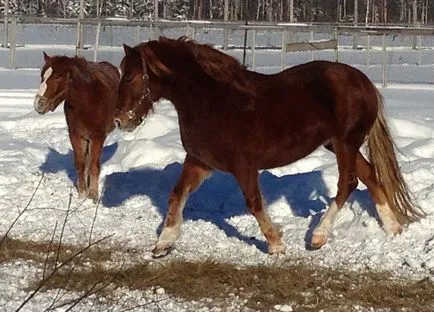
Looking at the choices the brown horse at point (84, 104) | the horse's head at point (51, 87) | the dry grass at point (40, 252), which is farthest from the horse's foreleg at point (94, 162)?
the dry grass at point (40, 252)

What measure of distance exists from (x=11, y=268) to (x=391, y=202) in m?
2.78

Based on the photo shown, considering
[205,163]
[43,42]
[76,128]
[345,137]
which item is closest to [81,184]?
[76,128]

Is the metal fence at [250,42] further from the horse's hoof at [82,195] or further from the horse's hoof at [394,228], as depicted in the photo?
the horse's hoof at [394,228]

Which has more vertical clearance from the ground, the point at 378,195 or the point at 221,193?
the point at 378,195

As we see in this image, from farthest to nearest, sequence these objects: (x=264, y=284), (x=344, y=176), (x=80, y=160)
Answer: (x=80, y=160) → (x=344, y=176) → (x=264, y=284)

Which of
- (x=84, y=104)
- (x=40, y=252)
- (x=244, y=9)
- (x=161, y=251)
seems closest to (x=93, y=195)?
(x=84, y=104)

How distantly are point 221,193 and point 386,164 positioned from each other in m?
1.84

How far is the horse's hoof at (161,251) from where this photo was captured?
5992 millimetres

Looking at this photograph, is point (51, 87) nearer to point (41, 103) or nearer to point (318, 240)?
point (41, 103)

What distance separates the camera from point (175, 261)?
5906mm

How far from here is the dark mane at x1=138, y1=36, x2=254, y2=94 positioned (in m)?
6.01

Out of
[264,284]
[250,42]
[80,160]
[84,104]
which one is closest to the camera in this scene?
[264,284]

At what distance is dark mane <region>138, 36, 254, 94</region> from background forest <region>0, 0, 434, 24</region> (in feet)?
168

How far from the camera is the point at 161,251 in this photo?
601 cm
